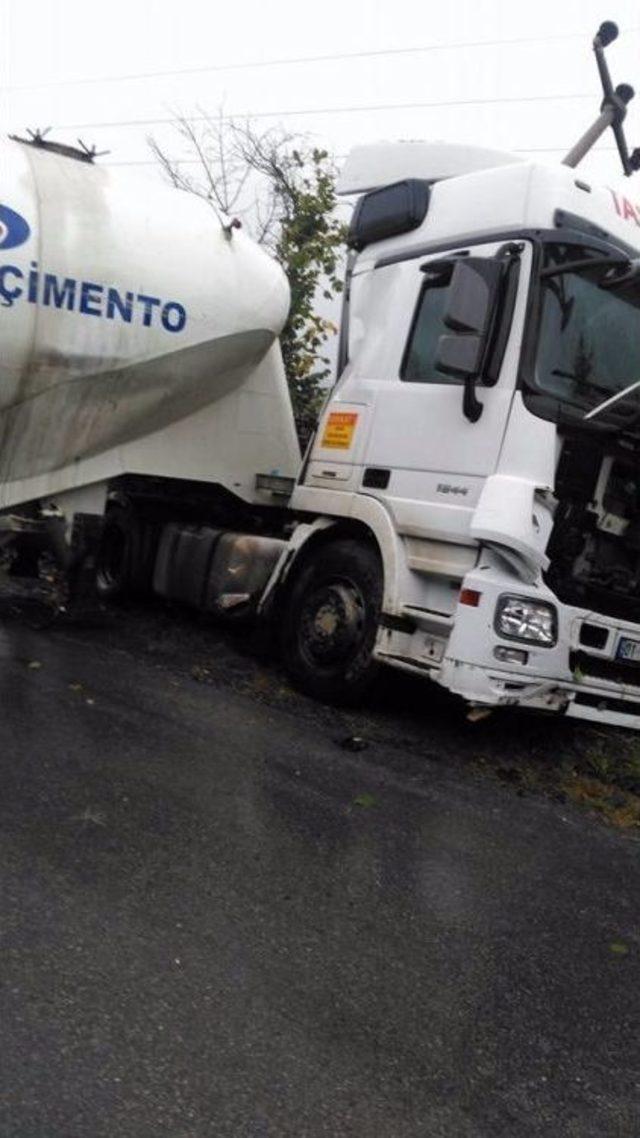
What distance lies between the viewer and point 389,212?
6.52 metres

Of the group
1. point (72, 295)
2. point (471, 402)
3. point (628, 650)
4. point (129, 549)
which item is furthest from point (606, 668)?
point (129, 549)

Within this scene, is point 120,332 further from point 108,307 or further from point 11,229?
point 11,229

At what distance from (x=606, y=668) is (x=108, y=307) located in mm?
3691

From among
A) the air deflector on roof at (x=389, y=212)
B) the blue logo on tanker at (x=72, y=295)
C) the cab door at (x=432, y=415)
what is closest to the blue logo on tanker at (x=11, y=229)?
the blue logo on tanker at (x=72, y=295)

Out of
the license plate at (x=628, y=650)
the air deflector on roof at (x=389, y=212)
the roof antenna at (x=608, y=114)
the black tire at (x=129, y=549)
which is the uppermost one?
the roof antenna at (x=608, y=114)

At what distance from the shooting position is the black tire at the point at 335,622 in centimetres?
610

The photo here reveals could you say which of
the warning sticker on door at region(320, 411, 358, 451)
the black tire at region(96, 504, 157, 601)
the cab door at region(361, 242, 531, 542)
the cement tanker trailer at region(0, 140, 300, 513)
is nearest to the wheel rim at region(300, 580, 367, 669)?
the cab door at region(361, 242, 531, 542)

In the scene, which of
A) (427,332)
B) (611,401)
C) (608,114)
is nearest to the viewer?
(611,401)

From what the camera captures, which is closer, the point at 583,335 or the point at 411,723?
the point at 583,335

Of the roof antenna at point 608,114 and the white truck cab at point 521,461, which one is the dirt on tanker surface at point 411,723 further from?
the roof antenna at point 608,114

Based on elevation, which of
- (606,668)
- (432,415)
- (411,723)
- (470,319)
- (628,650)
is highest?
(470,319)

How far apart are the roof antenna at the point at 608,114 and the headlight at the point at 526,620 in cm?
322

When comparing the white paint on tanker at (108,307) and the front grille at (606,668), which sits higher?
the white paint on tanker at (108,307)

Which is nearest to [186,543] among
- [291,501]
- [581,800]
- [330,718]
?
[291,501]
